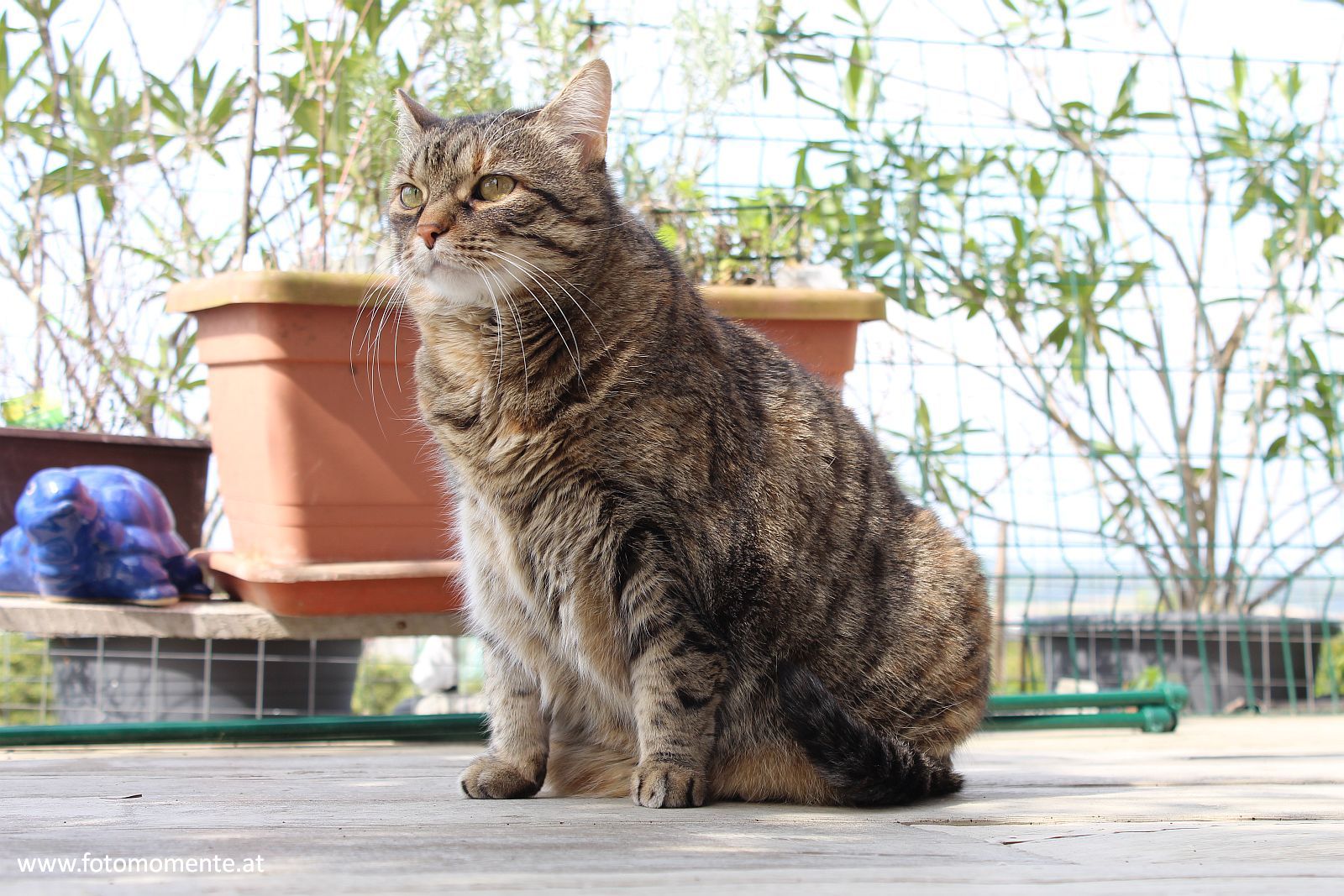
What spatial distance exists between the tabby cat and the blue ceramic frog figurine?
0.99 metres

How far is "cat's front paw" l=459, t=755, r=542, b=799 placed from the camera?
1659mm

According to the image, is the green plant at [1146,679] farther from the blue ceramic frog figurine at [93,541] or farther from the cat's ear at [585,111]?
the blue ceramic frog figurine at [93,541]

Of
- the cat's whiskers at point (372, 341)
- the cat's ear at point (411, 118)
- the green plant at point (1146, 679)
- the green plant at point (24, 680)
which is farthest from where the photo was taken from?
the green plant at point (1146, 679)

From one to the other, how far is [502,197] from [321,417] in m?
0.81

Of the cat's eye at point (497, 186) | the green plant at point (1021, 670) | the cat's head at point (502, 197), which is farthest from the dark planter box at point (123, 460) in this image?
the green plant at point (1021, 670)

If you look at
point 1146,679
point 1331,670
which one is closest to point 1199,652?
point 1146,679

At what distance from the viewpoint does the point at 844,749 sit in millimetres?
1548

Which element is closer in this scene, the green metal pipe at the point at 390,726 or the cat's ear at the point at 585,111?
the cat's ear at the point at 585,111

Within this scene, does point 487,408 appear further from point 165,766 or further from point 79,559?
point 79,559

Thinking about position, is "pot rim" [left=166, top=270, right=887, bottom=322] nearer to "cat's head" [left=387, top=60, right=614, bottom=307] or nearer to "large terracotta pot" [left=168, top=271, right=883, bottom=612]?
"large terracotta pot" [left=168, top=271, right=883, bottom=612]

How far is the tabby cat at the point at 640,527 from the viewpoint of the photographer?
62.8 inches

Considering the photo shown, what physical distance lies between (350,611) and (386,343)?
1.86 ft

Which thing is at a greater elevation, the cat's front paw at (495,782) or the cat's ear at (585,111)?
the cat's ear at (585,111)

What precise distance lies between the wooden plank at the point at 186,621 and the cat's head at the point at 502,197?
0.92 metres
